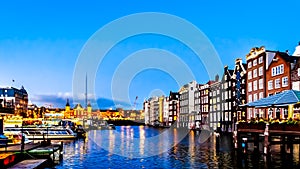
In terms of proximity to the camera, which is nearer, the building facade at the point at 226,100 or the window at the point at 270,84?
the window at the point at 270,84

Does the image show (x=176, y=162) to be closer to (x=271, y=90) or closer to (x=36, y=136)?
(x=271, y=90)

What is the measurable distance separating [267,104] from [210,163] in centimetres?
1366

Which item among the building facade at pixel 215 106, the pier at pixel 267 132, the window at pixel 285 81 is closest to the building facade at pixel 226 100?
the building facade at pixel 215 106

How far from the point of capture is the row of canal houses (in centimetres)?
8656

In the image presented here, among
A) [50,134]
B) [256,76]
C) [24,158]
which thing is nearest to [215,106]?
[256,76]

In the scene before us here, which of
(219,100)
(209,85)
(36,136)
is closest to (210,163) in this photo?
(36,136)

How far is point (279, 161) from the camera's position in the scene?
45.0 meters

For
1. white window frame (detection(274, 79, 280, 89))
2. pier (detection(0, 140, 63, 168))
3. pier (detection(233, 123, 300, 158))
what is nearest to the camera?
pier (detection(0, 140, 63, 168))

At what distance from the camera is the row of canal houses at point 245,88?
86.6m

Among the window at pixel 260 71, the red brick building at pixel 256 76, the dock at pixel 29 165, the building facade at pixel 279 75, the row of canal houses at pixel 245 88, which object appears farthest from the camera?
the window at pixel 260 71

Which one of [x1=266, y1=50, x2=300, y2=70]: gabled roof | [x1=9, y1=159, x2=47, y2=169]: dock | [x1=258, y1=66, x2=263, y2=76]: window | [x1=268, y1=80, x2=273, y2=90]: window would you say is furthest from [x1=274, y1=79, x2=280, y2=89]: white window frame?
[x1=9, y1=159, x2=47, y2=169]: dock

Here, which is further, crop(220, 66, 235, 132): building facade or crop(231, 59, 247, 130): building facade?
crop(220, 66, 235, 132): building facade

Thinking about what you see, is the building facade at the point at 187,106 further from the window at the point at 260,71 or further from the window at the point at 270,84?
the window at the point at 270,84

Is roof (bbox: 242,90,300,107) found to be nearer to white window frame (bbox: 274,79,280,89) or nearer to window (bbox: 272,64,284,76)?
window (bbox: 272,64,284,76)
